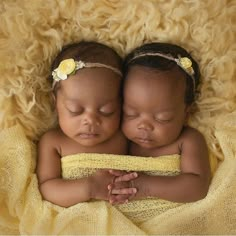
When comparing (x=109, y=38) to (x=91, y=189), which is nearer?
(x=91, y=189)

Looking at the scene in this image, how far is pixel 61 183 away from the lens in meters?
1.66

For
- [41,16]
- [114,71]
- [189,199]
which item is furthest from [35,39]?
[189,199]

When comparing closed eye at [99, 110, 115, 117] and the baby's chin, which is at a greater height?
closed eye at [99, 110, 115, 117]

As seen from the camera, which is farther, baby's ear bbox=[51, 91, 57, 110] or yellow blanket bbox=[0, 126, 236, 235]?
baby's ear bbox=[51, 91, 57, 110]

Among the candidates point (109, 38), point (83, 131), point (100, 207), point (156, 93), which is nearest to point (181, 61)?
point (156, 93)

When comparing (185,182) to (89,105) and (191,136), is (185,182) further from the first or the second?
(89,105)

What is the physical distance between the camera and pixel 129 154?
1781mm

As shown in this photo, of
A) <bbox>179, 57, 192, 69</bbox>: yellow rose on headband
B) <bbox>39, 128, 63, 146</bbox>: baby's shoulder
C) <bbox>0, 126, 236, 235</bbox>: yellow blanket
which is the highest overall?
<bbox>179, 57, 192, 69</bbox>: yellow rose on headband

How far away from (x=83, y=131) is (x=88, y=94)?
0.33 ft

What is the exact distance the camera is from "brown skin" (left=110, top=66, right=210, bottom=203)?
5.42 ft

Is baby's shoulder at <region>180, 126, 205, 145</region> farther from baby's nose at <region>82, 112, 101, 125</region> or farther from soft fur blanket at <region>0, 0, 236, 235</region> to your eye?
baby's nose at <region>82, 112, 101, 125</region>

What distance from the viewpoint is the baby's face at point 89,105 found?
166 cm

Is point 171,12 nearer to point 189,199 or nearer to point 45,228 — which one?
point 189,199

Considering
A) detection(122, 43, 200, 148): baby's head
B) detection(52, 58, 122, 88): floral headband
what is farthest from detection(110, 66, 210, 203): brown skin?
detection(52, 58, 122, 88): floral headband
